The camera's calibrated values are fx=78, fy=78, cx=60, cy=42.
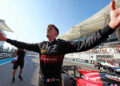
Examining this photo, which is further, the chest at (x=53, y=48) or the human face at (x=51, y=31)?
the human face at (x=51, y=31)

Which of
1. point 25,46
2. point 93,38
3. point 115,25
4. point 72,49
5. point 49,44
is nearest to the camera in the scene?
point 115,25

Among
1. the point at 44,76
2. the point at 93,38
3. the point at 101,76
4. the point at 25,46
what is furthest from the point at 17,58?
the point at 93,38

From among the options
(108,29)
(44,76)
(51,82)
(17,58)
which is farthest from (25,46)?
(17,58)

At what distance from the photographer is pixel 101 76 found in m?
2.14

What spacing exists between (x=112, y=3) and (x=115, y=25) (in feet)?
0.77

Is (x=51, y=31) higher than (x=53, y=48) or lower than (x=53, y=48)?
higher

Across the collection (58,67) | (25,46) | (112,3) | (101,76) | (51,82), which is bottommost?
(101,76)

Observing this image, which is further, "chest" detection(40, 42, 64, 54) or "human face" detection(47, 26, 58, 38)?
"human face" detection(47, 26, 58, 38)

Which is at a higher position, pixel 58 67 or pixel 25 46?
pixel 25 46

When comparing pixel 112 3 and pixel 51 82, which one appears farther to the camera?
pixel 51 82

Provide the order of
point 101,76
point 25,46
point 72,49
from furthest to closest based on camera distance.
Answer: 1. point 101,76
2. point 25,46
3. point 72,49

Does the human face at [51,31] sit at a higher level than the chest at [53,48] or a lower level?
higher

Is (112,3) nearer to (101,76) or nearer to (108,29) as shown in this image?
(108,29)

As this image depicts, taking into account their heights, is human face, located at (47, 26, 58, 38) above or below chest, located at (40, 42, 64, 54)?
above
